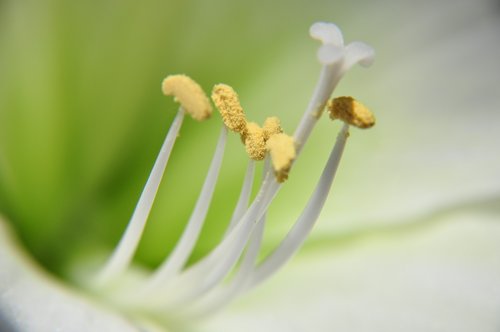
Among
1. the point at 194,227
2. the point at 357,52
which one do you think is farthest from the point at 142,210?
the point at 357,52

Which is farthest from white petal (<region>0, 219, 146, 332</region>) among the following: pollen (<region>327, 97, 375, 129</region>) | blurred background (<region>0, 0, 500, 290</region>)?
pollen (<region>327, 97, 375, 129</region>)

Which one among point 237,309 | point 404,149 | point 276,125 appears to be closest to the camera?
point 276,125

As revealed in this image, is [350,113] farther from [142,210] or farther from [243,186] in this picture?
[142,210]

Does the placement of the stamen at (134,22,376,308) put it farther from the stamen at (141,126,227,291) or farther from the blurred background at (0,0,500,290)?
the blurred background at (0,0,500,290)

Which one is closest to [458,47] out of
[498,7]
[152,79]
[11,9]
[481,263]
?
[498,7]

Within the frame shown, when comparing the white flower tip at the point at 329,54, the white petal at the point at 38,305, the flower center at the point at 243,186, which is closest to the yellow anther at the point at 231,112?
the flower center at the point at 243,186

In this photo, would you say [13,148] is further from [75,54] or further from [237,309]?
[237,309]

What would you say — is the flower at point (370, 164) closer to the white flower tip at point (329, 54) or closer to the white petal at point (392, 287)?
the white petal at point (392, 287)
